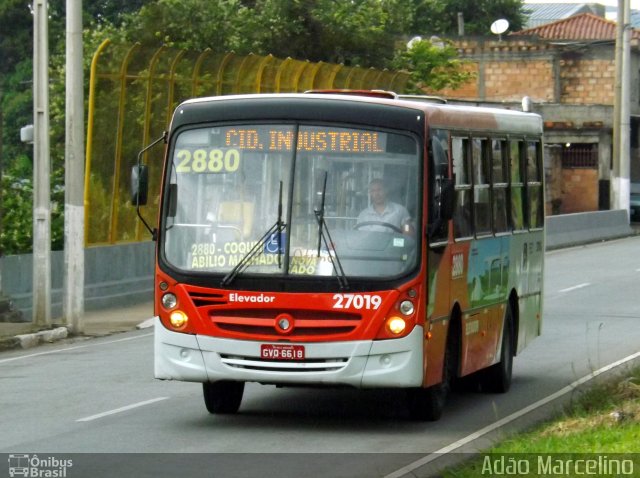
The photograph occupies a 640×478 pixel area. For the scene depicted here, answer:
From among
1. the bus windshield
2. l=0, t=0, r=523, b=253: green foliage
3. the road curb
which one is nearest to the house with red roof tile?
l=0, t=0, r=523, b=253: green foliage

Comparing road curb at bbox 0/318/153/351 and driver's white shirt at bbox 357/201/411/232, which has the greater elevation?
driver's white shirt at bbox 357/201/411/232

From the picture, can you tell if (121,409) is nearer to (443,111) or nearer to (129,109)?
(443,111)

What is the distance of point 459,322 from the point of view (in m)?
12.6

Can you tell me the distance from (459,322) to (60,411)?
3.39 metres

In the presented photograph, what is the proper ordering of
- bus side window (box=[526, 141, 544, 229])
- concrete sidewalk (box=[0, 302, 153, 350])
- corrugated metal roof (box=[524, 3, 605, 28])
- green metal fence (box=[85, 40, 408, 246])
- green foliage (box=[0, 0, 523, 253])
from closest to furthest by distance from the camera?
bus side window (box=[526, 141, 544, 229]) → concrete sidewalk (box=[0, 302, 153, 350]) → green metal fence (box=[85, 40, 408, 246]) → green foliage (box=[0, 0, 523, 253]) → corrugated metal roof (box=[524, 3, 605, 28])

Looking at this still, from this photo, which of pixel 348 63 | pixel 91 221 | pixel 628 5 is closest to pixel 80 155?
pixel 91 221

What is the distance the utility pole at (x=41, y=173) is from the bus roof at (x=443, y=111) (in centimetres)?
828

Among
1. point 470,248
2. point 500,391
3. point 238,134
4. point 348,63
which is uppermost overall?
point 348,63

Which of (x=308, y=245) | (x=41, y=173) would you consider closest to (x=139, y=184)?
(x=308, y=245)

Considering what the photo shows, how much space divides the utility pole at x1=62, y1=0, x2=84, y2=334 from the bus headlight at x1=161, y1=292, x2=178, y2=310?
9.92 meters

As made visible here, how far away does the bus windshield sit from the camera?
11.3 metres

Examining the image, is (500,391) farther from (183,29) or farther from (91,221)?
(183,29)

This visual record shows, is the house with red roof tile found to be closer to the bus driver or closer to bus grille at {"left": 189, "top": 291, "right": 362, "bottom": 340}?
the bus driver

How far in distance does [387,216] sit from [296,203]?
69 centimetres
